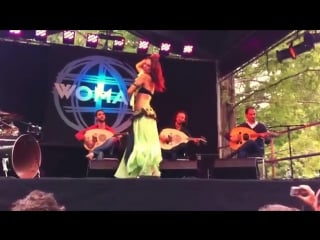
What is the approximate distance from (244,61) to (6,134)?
360 cm

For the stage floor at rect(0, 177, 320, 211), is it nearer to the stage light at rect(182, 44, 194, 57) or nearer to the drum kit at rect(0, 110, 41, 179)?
the drum kit at rect(0, 110, 41, 179)

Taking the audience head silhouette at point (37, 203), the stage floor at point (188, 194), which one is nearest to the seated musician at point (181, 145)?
the stage floor at point (188, 194)

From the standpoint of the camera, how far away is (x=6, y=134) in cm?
598

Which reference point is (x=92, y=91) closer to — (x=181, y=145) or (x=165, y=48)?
(x=165, y=48)

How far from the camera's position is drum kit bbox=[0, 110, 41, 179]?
5.51 m

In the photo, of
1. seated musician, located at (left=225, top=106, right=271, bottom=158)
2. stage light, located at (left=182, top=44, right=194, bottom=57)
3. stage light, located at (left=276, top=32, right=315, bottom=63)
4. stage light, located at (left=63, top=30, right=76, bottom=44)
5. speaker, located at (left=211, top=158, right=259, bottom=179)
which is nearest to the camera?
speaker, located at (left=211, top=158, right=259, bottom=179)

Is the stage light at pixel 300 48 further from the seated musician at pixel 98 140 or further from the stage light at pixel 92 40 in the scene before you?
the stage light at pixel 92 40

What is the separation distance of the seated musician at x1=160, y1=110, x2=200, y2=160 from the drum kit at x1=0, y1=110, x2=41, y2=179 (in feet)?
6.41

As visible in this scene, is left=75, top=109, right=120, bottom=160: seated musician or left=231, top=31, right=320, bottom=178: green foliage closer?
left=75, top=109, right=120, bottom=160: seated musician

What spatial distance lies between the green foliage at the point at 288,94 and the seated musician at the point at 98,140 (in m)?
2.50

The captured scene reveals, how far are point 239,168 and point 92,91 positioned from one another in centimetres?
253

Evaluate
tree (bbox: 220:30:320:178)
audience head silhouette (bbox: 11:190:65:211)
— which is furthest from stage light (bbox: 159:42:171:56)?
audience head silhouette (bbox: 11:190:65:211)
